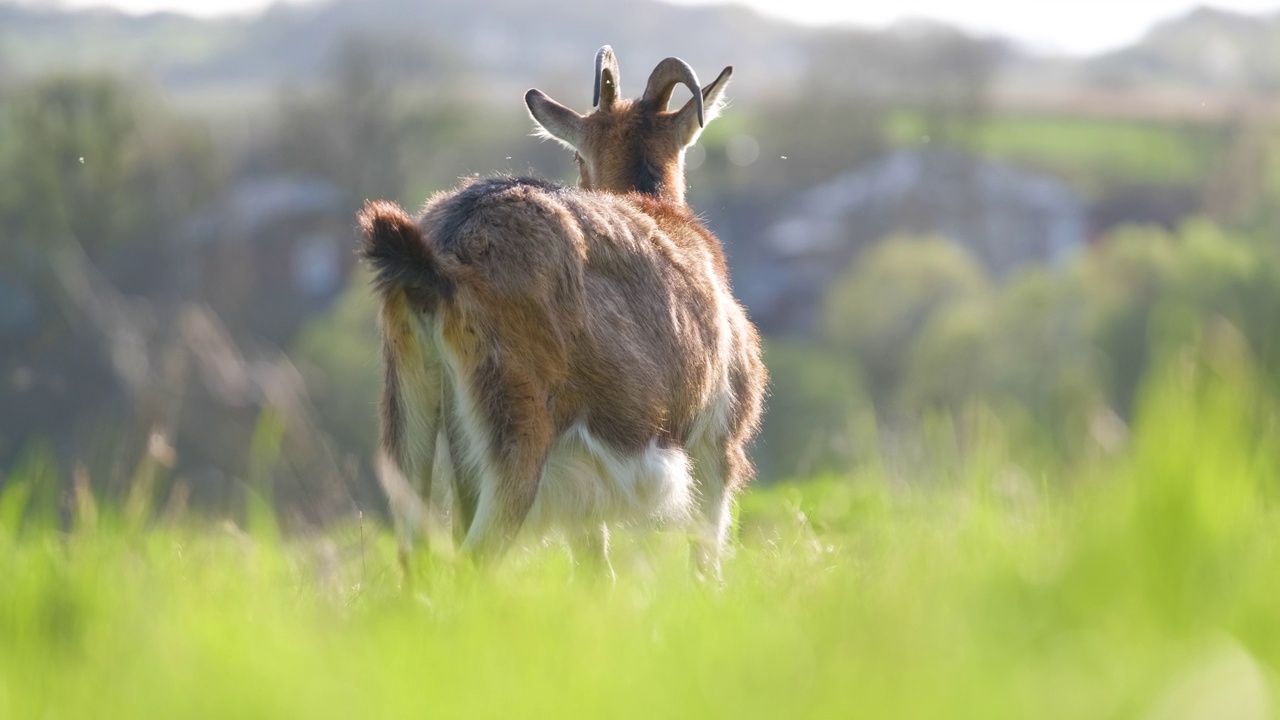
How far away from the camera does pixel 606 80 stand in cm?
780

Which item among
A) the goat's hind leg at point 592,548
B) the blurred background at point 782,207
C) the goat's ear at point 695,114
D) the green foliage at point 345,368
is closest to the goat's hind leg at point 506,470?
the goat's hind leg at point 592,548

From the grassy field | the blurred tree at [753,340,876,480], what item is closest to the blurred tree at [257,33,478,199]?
the blurred tree at [753,340,876,480]

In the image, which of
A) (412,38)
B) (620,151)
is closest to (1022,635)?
(620,151)

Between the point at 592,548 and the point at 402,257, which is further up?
the point at 402,257

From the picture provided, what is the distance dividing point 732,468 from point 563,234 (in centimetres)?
154

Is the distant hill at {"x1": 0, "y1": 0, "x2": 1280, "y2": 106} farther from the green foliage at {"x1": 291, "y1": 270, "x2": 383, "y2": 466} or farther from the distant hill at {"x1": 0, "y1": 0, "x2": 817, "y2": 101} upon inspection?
the green foliage at {"x1": 291, "y1": 270, "x2": 383, "y2": 466}

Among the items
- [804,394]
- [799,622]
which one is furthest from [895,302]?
[799,622]

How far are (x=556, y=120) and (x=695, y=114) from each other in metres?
0.73

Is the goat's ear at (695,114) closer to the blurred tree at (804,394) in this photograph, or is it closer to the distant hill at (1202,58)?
the blurred tree at (804,394)

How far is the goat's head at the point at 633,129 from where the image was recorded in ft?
24.3

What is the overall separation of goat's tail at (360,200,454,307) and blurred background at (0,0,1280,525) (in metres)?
13.9

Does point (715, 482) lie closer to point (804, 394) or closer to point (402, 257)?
point (402, 257)

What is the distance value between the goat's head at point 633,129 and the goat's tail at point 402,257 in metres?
2.71

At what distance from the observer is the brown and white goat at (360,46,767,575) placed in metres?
4.77
